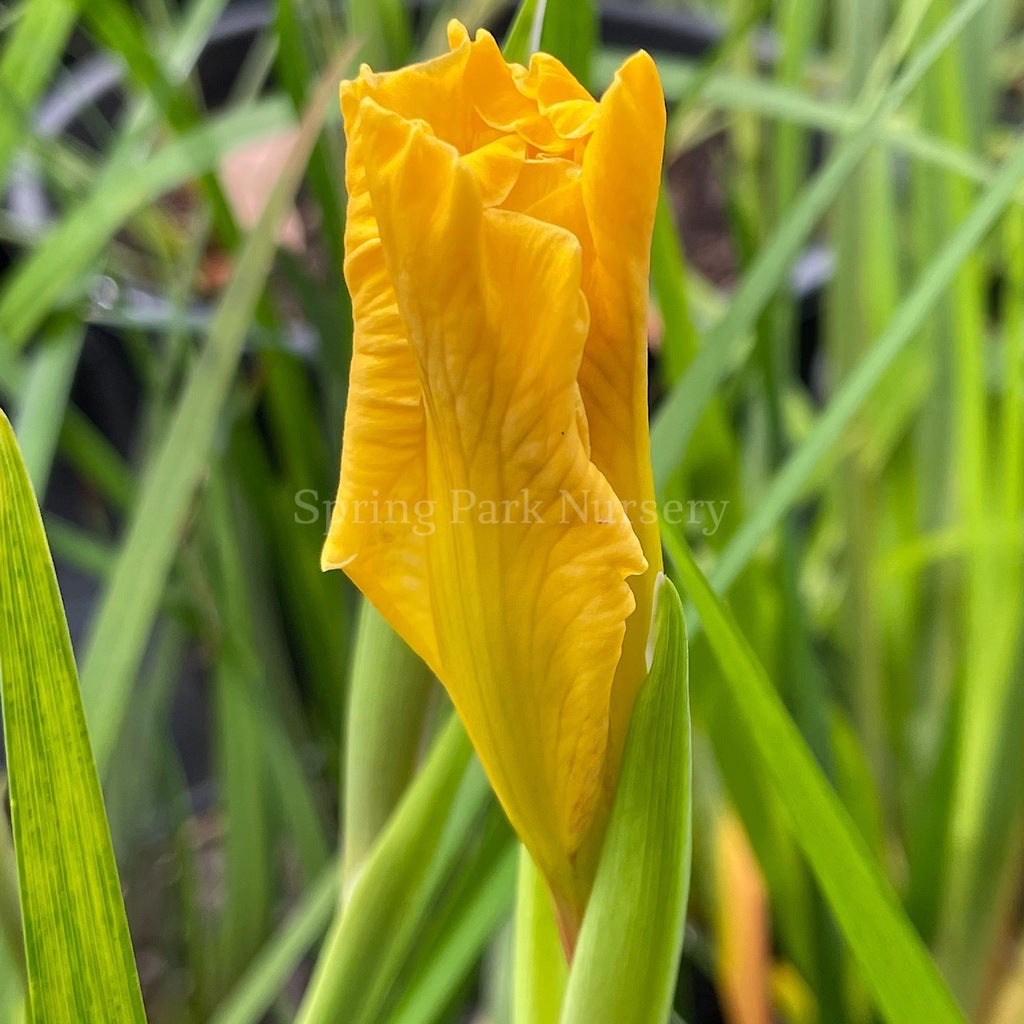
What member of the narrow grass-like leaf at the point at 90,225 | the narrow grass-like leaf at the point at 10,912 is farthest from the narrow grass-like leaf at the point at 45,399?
the narrow grass-like leaf at the point at 10,912

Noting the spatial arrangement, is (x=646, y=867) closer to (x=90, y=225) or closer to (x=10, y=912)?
(x=10, y=912)

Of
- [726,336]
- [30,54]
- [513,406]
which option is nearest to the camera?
[513,406]

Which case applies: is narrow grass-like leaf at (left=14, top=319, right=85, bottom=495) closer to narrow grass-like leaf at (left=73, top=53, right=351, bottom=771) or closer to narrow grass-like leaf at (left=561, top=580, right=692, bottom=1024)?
narrow grass-like leaf at (left=73, top=53, right=351, bottom=771)

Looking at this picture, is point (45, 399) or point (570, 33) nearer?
point (570, 33)

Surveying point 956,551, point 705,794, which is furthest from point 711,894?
point 956,551

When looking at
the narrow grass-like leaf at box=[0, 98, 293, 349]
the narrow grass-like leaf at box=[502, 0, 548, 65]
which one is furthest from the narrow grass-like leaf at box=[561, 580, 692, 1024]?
the narrow grass-like leaf at box=[0, 98, 293, 349]

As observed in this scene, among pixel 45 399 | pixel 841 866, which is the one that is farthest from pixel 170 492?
pixel 841 866

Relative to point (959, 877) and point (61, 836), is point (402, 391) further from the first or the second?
point (959, 877)

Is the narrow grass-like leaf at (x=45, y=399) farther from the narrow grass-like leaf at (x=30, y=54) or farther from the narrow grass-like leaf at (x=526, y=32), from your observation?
the narrow grass-like leaf at (x=526, y=32)
